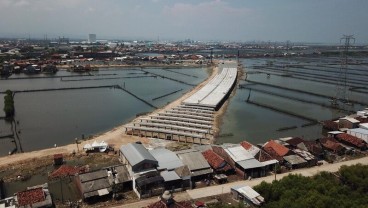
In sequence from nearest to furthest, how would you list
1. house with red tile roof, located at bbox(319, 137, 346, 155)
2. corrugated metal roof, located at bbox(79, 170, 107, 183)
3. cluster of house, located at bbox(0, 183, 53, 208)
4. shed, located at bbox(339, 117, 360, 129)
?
1. cluster of house, located at bbox(0, 183, 53, 208)
2. corrugated metal roof, located at bbox(79, 170, 107, 183)
3. house with red tile roof, located at bbox(319, 137, 346, 155)
4. shed, located at bbox(339, 117, 360, 129)

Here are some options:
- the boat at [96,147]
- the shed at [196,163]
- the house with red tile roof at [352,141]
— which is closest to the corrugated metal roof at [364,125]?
the house with red tile roof at [352,141]

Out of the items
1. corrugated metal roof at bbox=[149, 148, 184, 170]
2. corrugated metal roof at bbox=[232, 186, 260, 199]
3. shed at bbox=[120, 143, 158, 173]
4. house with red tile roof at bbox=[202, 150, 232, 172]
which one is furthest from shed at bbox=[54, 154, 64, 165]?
corrugated metal roof at bbox=[232, 186, 260, 199]

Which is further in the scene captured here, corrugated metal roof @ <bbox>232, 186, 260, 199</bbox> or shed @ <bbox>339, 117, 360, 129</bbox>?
shed @ <bbox>339, 117, 360, 129</bbox>

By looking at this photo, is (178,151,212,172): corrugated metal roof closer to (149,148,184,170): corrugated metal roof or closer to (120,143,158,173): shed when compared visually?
(149,148,184,170): corrugated metal roof

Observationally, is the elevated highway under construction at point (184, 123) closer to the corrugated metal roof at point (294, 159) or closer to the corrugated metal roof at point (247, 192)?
the corrugated metal roof at point (294, 159)

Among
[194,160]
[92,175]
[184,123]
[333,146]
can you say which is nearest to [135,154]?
[92,175]

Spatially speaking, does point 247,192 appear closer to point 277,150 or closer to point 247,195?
point 247,195
